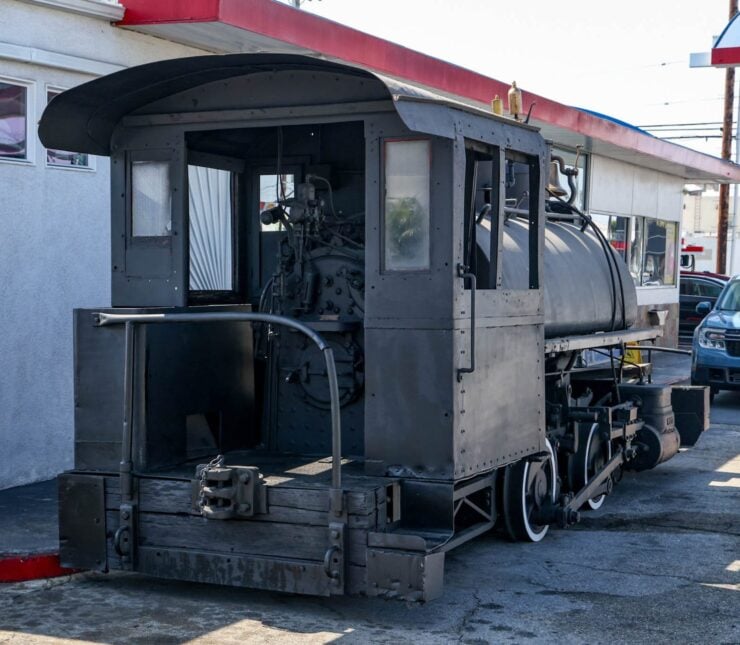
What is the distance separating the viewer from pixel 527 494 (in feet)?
24.8

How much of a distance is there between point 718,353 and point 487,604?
968cm

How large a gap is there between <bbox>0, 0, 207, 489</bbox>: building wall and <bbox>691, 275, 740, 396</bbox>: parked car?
8.40 metres

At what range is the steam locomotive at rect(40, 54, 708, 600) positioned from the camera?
6.16 m

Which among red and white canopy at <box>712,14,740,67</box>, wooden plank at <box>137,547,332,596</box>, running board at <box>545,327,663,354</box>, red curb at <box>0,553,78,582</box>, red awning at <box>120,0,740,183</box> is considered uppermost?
red and white canopy at <box>712,14,740,67</box>

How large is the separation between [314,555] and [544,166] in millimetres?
3018

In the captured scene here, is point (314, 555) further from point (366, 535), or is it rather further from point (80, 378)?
point (80, 378)

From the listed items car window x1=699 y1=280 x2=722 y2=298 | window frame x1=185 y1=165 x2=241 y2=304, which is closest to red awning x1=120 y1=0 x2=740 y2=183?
window frame x1=185 y1=165 x2=241 y2=304

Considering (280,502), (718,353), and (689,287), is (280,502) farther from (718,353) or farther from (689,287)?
(689,287)

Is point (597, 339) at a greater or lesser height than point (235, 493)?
greater

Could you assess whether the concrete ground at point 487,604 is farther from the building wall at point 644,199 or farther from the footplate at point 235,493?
the building wall at point 644,199

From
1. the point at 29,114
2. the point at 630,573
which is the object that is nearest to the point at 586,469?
the point at 630,573

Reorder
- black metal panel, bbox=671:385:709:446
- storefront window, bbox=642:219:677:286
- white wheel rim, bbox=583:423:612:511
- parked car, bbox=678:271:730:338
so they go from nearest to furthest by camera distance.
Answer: white wheel rim, bbox=583:423:612:511 → black metal panel, bbox=671:385:709:446 → storefront window, bbox=642:219:677:286 → parked car, bbox=678:271:730:338

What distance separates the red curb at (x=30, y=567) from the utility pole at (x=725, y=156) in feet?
99.5

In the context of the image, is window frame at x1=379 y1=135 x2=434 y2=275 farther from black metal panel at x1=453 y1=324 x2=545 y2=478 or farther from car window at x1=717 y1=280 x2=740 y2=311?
car window at x1=717 y1=280 x2=740 y2=311
